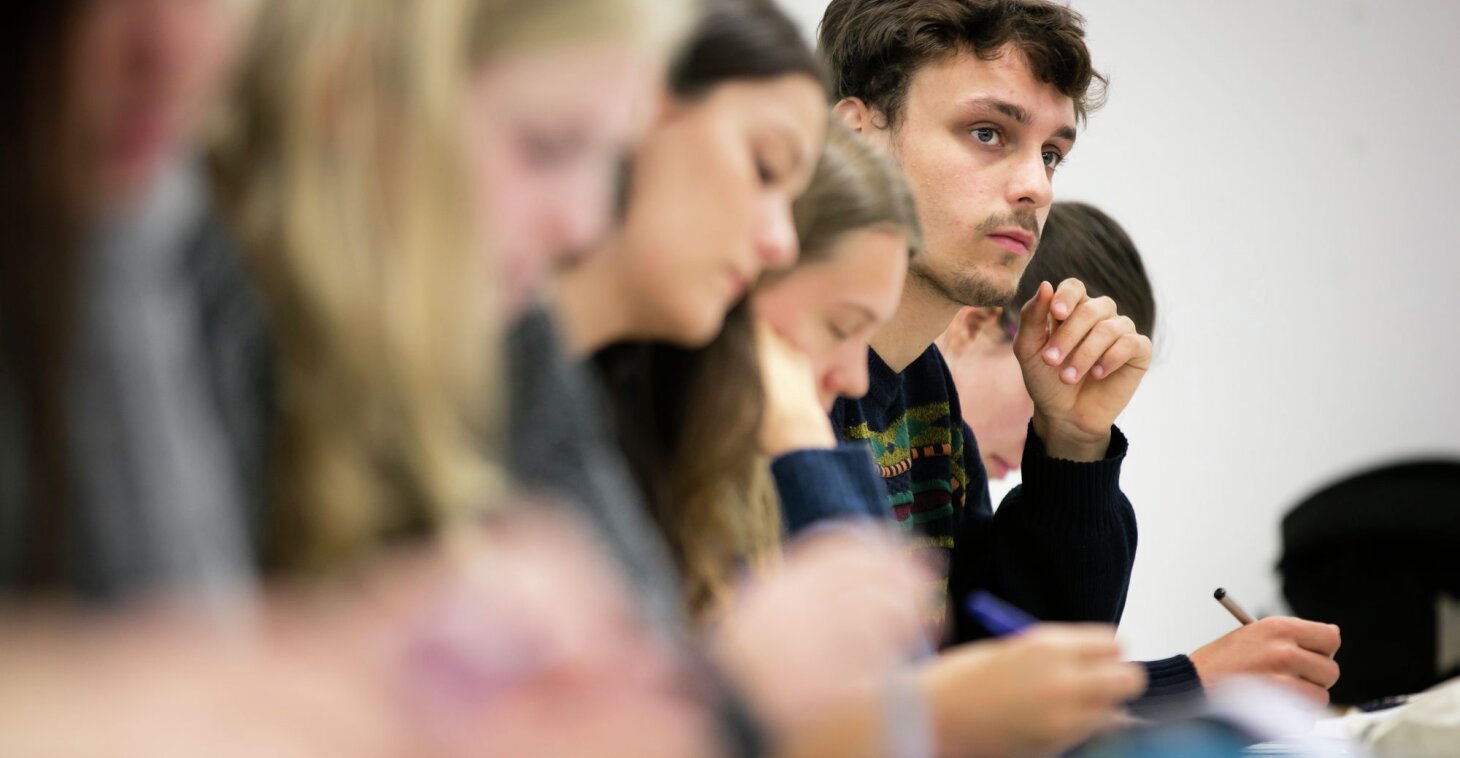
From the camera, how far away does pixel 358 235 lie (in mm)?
423

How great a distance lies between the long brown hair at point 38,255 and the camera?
0.34 meters

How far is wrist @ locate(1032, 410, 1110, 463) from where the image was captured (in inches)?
48.8

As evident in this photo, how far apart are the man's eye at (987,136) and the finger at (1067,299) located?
18cm

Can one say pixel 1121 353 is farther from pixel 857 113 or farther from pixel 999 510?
pixel 857 113

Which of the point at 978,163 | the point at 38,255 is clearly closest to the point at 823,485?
the point at 38,255

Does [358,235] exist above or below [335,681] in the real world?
above

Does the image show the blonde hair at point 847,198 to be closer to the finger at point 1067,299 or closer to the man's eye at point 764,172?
the man's eye at point 764,172

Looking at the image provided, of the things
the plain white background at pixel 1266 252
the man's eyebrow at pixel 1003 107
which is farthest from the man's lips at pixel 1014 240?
the plain white background at pixel 1266 252

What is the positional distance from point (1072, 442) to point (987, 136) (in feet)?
0.97

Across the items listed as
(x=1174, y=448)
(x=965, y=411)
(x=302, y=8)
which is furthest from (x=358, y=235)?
(x=1174, y=448)

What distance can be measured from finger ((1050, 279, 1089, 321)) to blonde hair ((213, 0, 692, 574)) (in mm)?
836

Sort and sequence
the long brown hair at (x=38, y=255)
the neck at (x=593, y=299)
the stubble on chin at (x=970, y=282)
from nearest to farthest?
the long brown hair at (x=38, y=255) < the neck at (x=593, y=299) < the stubble on chin at (x=970, y=282)

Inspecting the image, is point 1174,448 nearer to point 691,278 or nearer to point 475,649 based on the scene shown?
point 691,278

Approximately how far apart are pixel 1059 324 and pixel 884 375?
16 centimetres
